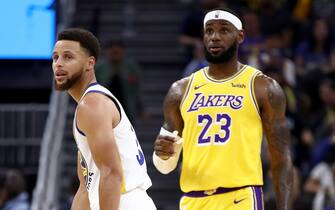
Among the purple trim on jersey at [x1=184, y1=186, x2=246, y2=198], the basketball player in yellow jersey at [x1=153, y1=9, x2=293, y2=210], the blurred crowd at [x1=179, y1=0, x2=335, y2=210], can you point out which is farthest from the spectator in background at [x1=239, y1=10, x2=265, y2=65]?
the purple trim on jersey at [x1=184, y1=186, x2=246, y2=198]

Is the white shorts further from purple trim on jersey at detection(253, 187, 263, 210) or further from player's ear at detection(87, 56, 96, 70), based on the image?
purple trim on jersey at detection(253, 187, 263, 210)

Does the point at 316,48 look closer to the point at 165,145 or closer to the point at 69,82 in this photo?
the point at 165,145

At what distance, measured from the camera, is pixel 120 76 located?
1345cm

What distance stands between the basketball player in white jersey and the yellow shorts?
1.19m

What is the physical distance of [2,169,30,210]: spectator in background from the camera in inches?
493

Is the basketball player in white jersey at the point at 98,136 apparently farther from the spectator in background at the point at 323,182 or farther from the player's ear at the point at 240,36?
the spectator in background at the point at 323,182

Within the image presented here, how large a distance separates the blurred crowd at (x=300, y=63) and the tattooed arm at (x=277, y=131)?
3344 millimetres

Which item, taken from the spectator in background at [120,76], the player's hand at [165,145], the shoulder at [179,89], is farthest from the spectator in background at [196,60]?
the player's hand at [165,145]

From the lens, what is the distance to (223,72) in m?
8.12

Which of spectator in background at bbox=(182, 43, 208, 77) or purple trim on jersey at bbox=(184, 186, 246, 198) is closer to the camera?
purple trim on jersey at bbox=(184, 186, 246, 198)

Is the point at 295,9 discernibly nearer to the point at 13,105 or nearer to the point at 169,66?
the point at 169,66

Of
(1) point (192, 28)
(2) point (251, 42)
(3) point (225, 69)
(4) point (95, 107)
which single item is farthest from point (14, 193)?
(4) point (95, 107)

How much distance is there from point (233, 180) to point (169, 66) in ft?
25.9

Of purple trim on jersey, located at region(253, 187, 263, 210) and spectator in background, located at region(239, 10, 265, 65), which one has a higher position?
purple trim on jersey, located at region(253, 187, 263, 210)
